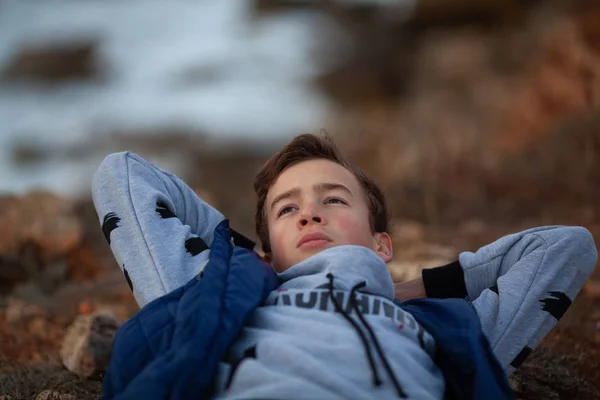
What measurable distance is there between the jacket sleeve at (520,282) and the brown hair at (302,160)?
0.27 metres

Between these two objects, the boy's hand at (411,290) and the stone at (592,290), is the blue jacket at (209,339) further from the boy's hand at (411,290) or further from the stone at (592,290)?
the stone at (592,290)

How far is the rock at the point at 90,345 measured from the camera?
2.37 m

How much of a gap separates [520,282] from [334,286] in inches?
24.1

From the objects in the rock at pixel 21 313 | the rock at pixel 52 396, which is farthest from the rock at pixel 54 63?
the rock at pixel 52 396

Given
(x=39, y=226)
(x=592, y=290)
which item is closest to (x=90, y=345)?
(x=39, y=226)

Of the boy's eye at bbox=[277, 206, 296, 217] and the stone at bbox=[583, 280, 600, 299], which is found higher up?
the boy's eye at bbox=[277, 206, 296, 217]

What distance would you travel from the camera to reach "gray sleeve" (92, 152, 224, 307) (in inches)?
74.8

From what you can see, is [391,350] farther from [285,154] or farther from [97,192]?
[97,192]

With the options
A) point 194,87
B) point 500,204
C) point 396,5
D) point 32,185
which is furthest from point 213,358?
point 194,87

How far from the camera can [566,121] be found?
17.7 ft

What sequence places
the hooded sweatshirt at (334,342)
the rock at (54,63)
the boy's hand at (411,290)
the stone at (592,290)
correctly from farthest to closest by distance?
the rock at (54,63), the stone at (592,290), the boy's hand at (411,290), the hooded sweatshirt at (334,342)

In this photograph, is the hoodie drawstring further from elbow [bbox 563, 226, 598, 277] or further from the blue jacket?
elbow [bbox 563, 226, 598, 277]

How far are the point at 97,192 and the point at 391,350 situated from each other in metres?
1.03

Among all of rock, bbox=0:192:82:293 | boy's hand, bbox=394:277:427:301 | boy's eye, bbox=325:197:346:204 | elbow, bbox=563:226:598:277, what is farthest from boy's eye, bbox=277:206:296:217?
rock, bbox=0:192:82:293
